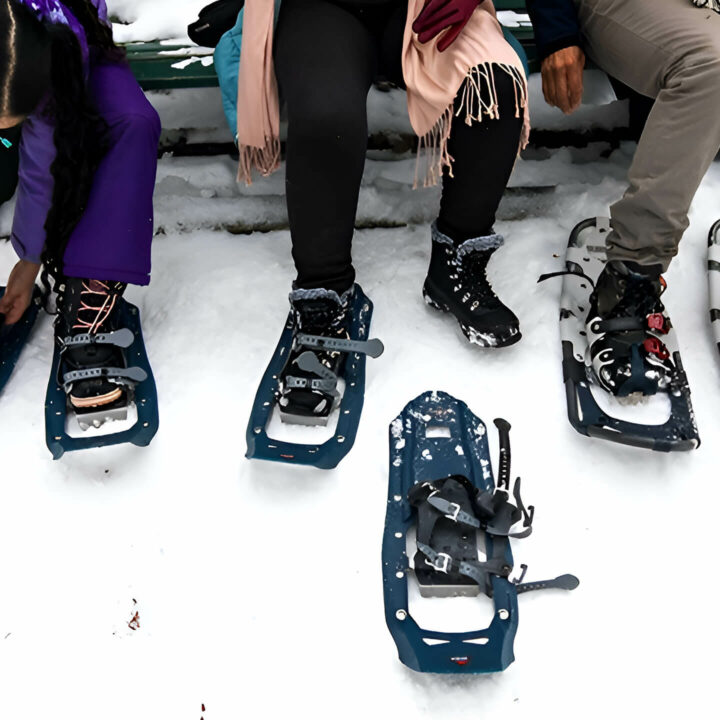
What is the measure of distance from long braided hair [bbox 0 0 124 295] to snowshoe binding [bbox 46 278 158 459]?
0.36ft

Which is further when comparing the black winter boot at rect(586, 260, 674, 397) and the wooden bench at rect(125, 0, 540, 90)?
A: the wooden bench at rect(125, 0, 540, 90)

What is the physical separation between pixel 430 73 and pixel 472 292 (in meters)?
0.56

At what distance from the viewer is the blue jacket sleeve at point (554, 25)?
1.75 meters

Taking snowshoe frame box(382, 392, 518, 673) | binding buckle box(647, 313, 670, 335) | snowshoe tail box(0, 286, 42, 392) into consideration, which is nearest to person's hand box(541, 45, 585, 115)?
binding buckle box(647, 313, 670, 335)

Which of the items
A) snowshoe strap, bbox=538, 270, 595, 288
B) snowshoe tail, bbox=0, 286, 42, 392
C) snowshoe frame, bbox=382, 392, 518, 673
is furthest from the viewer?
snowshoe strap, bbox=538, 270, 595, 288

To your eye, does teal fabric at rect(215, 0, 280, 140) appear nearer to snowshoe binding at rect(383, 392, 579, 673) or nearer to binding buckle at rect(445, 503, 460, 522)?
snowshoe binding at rect(383, 392, 579, 673)

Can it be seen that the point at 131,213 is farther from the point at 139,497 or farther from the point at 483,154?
the point at 483,154

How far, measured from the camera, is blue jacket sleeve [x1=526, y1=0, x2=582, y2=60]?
1.75 meters

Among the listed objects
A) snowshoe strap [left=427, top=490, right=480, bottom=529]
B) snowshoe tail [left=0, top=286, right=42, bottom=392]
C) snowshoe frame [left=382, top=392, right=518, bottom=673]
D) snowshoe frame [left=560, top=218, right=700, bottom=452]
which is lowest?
snowshoe tail [left=0, top=286, right=42, bottom=392]

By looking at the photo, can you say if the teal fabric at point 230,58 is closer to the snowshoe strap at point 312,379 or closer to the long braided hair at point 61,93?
the long braided hair at point 61,93

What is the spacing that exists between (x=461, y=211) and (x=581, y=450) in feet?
2.19

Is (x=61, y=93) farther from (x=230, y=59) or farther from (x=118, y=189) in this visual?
(x=230, y=59)

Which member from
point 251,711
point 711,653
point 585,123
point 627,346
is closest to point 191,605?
point 251,711

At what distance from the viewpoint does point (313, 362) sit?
5.63 ft
